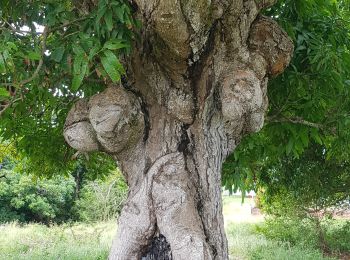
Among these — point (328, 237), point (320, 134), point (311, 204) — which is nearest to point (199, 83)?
point (320, 134)

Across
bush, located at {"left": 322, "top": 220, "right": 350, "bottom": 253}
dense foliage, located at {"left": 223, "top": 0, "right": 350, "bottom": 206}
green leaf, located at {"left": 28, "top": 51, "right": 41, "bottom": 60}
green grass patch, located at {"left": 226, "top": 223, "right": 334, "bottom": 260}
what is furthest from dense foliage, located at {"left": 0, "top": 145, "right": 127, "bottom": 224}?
green leaf, located at {"left": 28, "top": 51, "right": 41, "bottom": 60}

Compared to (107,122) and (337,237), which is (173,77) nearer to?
(107,122)

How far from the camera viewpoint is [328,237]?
11.7 metres

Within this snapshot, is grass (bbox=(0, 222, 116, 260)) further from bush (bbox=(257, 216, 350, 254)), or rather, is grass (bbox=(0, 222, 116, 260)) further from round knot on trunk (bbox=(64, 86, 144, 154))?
round knot on trunk (bbox=(64, 86, 144, 154))

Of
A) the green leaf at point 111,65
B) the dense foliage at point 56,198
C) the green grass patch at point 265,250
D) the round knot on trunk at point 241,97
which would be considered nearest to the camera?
the green leaf at point 111,65

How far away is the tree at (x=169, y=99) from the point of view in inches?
98.0

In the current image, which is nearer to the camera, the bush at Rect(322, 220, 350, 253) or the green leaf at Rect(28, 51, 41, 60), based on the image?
the green leaf at Rect(28, 51, 41, 60)

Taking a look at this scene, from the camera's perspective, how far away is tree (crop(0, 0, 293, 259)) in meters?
2.49

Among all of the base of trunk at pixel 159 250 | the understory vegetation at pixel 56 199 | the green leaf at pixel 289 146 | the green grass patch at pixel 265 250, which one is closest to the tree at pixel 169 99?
the base of trunk at pixel 159 250

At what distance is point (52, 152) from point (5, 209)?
16.5 m

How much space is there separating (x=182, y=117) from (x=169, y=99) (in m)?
0.13

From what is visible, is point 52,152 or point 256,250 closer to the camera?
A: point 52,152

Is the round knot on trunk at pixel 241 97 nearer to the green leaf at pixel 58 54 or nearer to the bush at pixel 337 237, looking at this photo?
the green leaf at pixel 58 54

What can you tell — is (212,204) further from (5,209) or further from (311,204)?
(5,209)
